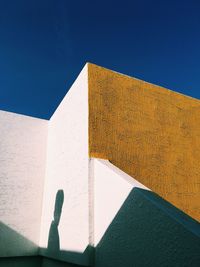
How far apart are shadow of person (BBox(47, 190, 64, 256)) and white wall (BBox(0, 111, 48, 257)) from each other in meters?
0.87

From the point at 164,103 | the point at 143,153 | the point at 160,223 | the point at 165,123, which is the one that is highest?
the point at 164,103

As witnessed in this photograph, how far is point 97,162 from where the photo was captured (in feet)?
15.6

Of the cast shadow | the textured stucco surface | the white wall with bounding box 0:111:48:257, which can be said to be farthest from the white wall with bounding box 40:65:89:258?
the textured stucco surface

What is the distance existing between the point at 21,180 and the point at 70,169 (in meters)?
2.06

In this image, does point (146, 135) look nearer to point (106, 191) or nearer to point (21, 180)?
point (106, 191)

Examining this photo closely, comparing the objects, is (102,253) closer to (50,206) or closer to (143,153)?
(143,153)

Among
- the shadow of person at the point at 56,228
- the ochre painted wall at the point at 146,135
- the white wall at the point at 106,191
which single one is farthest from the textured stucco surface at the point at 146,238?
the shadow of person at the point at 56,228

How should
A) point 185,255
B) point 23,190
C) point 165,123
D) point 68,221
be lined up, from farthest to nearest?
1. point 23,190
2. point 165,123
3. point 68,221
4. point 185,255

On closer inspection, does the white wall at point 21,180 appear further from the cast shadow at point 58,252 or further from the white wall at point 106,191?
the white wall at point 106,191

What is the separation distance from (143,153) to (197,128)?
2.35 metres

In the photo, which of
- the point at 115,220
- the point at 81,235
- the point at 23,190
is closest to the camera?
the point at 115,220

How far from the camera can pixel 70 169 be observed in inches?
226

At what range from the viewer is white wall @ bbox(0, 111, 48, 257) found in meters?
6.34

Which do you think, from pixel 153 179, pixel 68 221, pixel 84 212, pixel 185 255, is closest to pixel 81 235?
pixel 84 212
